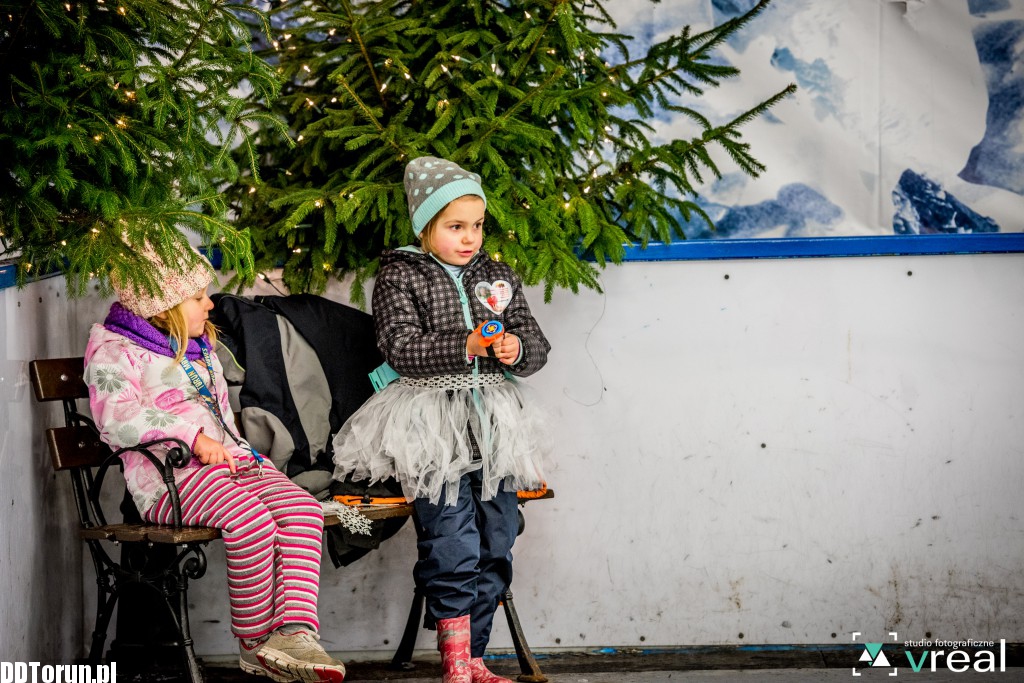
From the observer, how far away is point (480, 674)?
3.19m

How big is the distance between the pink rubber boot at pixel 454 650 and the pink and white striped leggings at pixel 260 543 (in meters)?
0.41

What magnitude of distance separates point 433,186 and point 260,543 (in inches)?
45.8

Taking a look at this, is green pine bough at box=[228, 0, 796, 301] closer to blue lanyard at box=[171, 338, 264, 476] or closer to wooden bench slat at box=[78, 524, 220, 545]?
blue lanyard at box=[171, 338, 264, 476]

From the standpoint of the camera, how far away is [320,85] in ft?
12.8

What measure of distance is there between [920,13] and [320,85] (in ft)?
8.90

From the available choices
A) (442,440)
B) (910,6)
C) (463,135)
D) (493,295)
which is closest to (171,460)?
(442,440)

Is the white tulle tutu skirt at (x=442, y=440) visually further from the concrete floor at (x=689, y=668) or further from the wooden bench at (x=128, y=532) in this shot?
the concrete floor at (x=689, y=668)

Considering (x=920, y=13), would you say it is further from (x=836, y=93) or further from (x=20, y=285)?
(x=20, y=285)

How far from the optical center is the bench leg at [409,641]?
11.8 feet

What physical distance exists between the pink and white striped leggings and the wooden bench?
52mm

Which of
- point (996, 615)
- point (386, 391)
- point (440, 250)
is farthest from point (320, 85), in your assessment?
point (996, 615)

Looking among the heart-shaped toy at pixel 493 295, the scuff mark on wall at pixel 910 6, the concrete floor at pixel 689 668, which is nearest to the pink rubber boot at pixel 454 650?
the concrete floor at pixel 689 668

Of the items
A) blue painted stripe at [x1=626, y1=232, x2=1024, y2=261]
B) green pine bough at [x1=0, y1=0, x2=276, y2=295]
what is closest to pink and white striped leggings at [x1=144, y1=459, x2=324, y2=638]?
green pine bough at [x1=0, y1=0, x2=276, y2=295]

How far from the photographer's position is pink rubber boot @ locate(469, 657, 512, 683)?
3.17 m
